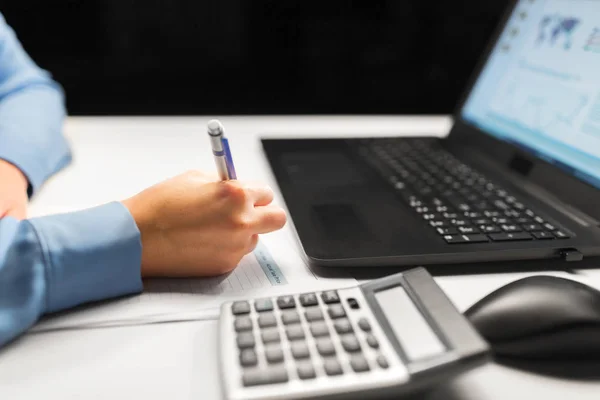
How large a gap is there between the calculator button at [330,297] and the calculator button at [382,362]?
0.19ft

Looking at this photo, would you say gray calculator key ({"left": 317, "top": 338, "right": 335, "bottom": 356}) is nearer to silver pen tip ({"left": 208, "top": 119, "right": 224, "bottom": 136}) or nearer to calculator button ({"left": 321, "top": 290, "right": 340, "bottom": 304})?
calculator button ({"left": 321, "top": 290, "right": 340, "bottom": 304})

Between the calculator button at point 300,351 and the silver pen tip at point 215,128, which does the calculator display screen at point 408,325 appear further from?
the silver pen tip at point 215,128

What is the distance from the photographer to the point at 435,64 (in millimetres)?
999

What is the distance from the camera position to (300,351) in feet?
0.93

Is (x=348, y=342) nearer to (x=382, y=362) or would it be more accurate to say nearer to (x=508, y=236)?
(x=382, y=362)

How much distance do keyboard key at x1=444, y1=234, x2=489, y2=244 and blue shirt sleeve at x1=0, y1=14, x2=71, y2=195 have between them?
1.39 feet

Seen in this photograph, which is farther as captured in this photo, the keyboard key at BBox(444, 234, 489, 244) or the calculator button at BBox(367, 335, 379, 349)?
the keyboard key at BBox(444, 234, 489, 244)

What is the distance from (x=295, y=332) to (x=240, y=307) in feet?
0.15

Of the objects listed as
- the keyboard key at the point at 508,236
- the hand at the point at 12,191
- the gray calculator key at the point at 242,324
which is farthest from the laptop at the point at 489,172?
the hand at the point at 12,191

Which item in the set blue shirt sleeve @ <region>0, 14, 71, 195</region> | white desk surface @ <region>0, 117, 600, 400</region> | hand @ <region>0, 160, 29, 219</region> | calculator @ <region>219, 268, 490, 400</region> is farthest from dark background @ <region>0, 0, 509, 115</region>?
calculator @ <region>219, 268, 490, 400</region>

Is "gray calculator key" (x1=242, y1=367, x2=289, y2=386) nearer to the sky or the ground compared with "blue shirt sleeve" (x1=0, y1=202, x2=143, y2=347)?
nearer to the ground

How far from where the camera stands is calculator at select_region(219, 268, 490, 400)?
26 cm

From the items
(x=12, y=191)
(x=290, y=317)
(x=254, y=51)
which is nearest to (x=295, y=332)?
(x=290, y=317)

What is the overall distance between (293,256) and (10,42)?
1.72ft
